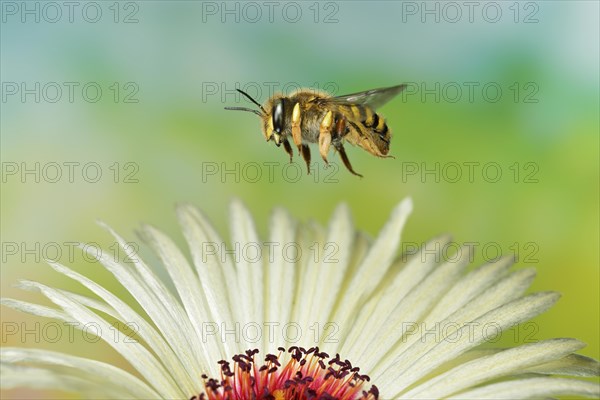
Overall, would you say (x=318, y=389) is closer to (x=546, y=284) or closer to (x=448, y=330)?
(x=448, y=330)

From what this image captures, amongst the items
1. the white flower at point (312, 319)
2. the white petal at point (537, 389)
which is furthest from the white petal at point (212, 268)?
the white petal at point (537, 389)

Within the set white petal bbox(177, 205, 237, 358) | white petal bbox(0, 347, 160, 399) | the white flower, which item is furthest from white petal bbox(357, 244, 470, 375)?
white petal bbox(0, 347, 160, 399)

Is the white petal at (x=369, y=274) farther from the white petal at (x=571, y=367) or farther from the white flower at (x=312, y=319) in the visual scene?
the white petal at (x=571, y=367)

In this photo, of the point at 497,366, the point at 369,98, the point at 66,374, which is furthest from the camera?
the point at 369,98

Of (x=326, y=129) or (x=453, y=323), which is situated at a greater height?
(x=326, y=129)

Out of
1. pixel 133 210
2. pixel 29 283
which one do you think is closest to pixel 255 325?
pixel 29 283

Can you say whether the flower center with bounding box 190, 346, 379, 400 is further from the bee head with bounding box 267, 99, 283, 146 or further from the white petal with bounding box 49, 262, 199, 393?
the bee head with bounding box 267, 99, 283, 146

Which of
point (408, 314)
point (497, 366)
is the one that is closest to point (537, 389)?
point (497, 366)

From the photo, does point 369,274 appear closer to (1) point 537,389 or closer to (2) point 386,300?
(2) point 386,300
